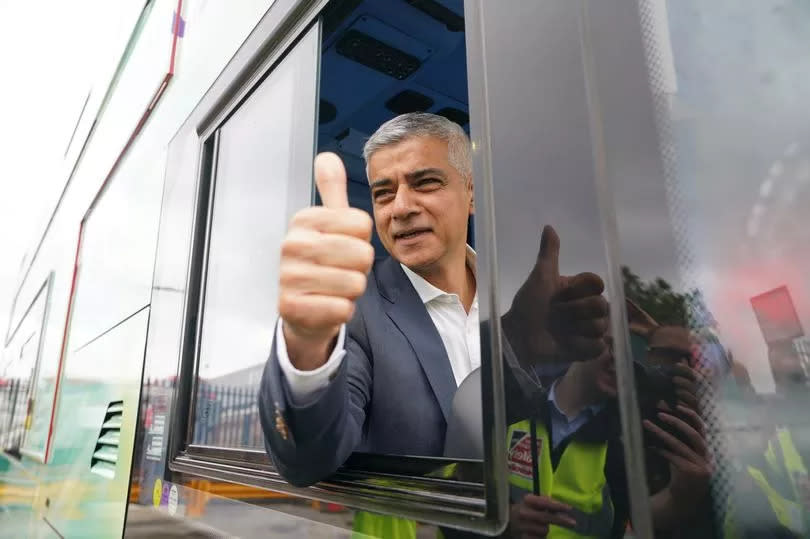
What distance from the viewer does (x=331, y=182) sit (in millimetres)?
775

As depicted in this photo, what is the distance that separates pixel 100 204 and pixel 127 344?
125cm

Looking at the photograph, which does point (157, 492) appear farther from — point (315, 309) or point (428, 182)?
point (315, 309)

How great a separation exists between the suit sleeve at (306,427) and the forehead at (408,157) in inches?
31.4

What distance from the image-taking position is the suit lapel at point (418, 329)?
3.87ft

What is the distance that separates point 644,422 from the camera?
57 cm

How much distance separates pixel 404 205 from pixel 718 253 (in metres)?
1.08

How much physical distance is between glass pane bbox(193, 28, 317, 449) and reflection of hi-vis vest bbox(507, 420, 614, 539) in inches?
27.6

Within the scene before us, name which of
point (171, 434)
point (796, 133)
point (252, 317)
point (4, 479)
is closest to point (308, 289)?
point (796, 133)

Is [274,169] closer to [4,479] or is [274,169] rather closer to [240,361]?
[240,361]

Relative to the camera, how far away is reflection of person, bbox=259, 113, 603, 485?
2.34ft

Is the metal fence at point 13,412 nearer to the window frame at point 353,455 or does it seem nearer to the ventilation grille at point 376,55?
the window frame at point 353,455

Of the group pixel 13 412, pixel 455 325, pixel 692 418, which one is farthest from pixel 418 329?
pixel 13 412

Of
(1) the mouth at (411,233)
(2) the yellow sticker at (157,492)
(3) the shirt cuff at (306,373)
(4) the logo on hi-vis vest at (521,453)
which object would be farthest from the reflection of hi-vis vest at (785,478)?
(2) the yellow sticker at (157,492)

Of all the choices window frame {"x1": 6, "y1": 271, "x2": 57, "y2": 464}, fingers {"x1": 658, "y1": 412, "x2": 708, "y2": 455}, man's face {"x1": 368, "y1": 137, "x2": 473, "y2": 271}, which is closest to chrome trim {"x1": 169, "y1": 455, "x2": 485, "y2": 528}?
fingers {"x1": 658, "y1": 412, "x2": 708, "y2": 455}
